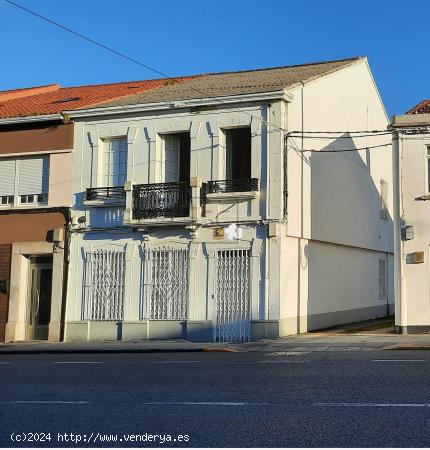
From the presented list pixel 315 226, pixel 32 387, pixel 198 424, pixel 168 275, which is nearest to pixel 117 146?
pixel 168 275

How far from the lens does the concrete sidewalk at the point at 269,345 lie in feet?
52.3

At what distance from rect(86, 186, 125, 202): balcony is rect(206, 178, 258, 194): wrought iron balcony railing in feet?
9.18

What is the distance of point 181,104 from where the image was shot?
20031 mm

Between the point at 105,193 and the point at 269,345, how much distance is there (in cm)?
710

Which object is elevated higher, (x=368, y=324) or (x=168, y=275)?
(x=168, y=275)

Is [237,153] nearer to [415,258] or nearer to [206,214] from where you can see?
[206,214]

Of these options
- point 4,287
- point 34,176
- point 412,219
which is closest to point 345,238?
point 412,219

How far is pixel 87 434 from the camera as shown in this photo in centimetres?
679

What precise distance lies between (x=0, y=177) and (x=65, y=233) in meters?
3.16

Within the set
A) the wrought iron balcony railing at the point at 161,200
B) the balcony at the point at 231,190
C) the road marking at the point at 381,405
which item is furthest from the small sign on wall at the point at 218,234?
the road marking at the point at 381,405

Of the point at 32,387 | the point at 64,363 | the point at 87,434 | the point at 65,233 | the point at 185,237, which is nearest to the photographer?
the point at 87,434

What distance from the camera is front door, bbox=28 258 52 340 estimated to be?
21594 mm

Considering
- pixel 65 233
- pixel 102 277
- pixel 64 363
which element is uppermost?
pixel 65 233

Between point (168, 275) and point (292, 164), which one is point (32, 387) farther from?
point (292, 164)
